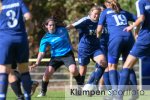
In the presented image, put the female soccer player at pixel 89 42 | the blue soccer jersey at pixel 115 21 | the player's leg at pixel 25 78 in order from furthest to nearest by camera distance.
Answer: the female soccer player at pixel 89 42, the blue soccer jersey at pixel 115 21, the player's leg at pixel 25 78

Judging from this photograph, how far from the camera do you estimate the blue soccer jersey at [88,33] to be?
13.9m

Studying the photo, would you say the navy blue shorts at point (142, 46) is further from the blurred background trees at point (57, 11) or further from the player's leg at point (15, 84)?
the blurred background trees at point (57, 11)

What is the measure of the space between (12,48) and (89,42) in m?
4.24

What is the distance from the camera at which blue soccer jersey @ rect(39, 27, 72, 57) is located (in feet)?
45.1

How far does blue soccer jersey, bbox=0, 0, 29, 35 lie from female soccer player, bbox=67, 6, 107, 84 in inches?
144

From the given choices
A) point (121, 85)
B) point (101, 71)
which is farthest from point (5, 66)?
point (101, 71)

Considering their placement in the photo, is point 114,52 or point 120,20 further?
point 120,20

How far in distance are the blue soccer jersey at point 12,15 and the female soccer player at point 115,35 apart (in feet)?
8.45

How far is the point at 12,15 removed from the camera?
10.1 meters

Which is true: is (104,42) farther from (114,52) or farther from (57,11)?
(57,11)

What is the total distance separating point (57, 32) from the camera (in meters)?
13.8

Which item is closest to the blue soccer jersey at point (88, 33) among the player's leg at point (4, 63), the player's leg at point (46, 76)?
the player's leg at point (46, 76)

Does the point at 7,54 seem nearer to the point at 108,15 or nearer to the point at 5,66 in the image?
the point at 5,66

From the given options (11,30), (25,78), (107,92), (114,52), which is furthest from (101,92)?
(11,30)
